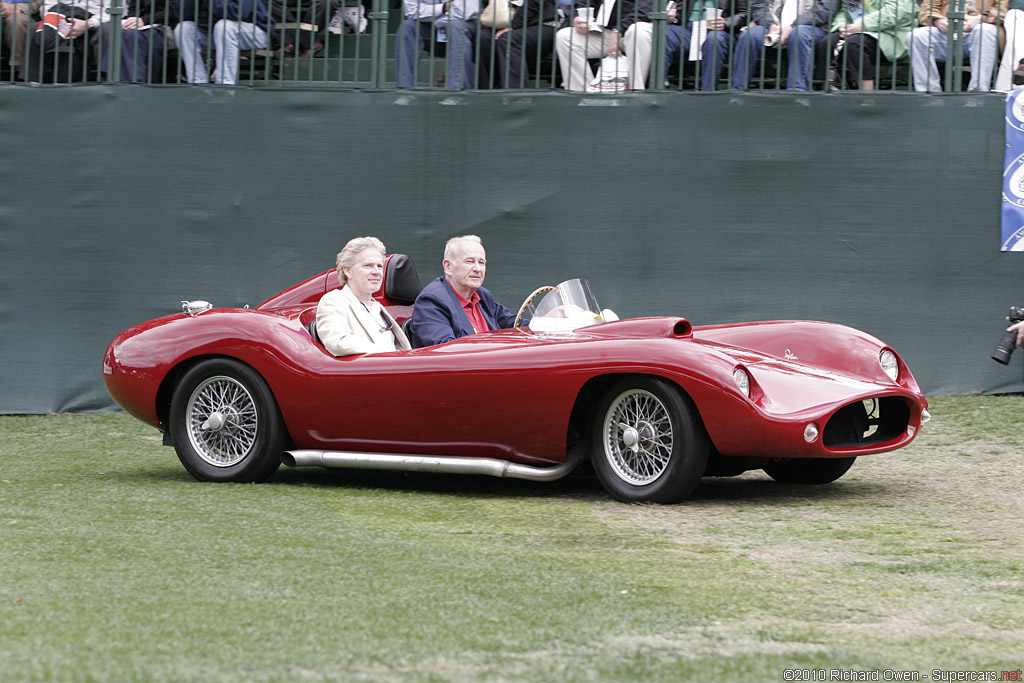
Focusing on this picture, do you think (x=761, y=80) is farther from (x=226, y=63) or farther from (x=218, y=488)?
(x=218, y=488)

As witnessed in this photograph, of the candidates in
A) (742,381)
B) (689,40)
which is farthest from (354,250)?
(689,40)

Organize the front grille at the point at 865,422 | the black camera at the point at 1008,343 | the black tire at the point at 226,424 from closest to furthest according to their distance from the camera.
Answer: the front grille at the point at 865,422 → the black tire at the point at 226,424 → the black camera at the point at 1008,343

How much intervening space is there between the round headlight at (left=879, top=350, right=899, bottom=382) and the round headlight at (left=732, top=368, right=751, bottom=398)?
1.01m

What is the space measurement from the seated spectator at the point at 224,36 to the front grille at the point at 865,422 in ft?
17.8

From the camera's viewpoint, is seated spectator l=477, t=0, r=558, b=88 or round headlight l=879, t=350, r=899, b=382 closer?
round headlight l=879, t=350, r=899, b=382

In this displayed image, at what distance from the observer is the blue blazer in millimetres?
6223

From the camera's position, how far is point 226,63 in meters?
9.26

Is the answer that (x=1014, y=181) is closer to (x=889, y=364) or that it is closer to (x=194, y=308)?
(x=889, y=364)

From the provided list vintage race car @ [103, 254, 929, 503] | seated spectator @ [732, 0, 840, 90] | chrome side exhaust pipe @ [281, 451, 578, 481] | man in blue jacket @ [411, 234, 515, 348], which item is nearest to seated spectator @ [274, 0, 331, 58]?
seated spectator @ [732, 0, 840, 90]

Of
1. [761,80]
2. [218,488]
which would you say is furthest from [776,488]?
[761,80]

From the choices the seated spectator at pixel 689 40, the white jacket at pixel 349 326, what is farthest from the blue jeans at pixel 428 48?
the white jacket at pixel 349 326

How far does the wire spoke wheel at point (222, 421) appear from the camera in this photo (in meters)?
6.14

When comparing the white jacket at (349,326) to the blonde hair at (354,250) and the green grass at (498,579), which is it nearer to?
the blonde hair at (354,250)

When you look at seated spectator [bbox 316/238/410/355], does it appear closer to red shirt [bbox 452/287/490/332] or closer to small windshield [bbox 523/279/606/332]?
red shirt [bbox 452/287/490/332]
